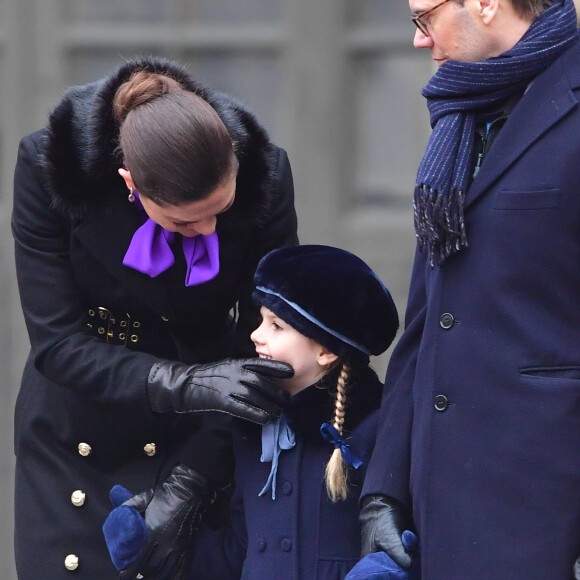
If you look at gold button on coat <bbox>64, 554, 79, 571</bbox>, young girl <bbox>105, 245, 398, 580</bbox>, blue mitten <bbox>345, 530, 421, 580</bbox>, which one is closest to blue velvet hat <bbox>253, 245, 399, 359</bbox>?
young girl <bbox>105, 245, 398, 580</bbox>

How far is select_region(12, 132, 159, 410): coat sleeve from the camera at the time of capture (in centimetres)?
308

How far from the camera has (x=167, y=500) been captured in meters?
3.12

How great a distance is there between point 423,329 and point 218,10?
286 centimetres

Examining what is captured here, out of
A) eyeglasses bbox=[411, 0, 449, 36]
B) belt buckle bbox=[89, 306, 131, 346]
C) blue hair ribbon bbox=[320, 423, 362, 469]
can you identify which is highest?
eyeglasses bbox=[411, 0, 449, 36]

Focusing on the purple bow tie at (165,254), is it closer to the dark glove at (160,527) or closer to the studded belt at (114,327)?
the studded belt at (114,327)

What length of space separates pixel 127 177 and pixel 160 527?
0.75 metres

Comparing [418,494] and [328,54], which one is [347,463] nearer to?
[418,494]

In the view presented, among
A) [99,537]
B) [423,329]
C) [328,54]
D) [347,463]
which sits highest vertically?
[328,54]

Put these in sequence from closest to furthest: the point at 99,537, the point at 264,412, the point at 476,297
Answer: the point at 476,297 → the point at 264,412 → the point at 99,537

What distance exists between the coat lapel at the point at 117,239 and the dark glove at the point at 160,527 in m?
0.40

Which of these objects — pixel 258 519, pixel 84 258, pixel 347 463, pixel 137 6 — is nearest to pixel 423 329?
pixel 347 463

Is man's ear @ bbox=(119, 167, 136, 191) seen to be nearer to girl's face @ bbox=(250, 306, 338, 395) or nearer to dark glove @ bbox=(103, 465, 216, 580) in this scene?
girl's face @ bbox=(250, 306, 338, 395)

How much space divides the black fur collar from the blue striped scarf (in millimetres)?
541

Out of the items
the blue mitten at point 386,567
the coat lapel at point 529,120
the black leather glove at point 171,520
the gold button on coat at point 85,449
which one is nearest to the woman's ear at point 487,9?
the coat lapel at point 529,120
